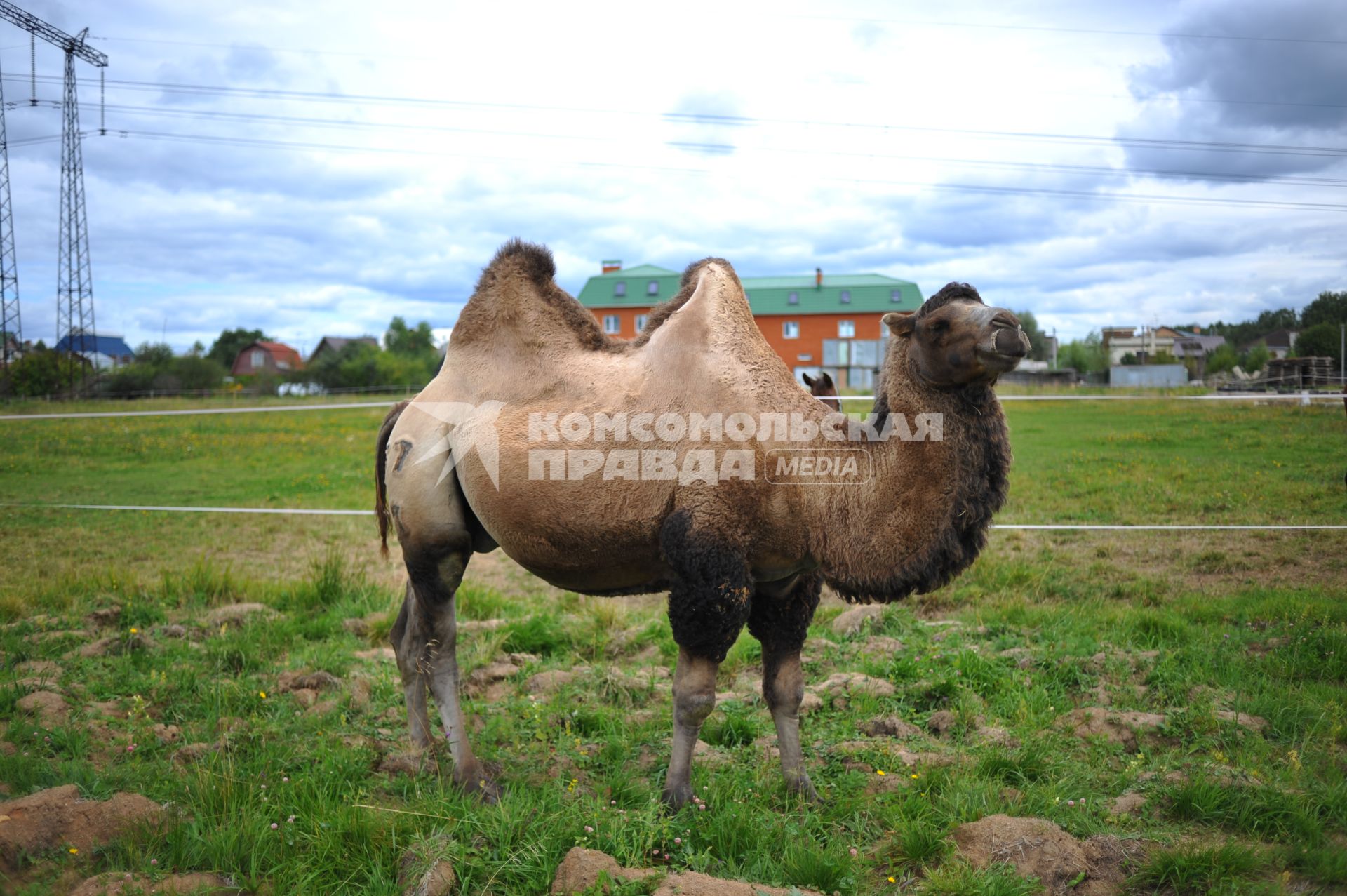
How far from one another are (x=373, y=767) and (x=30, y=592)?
16.9ft

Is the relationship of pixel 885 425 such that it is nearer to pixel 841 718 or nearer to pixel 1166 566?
pixel 841 718

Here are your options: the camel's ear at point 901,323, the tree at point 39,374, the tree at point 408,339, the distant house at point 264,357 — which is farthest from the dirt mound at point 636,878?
the distant house at point 264,357

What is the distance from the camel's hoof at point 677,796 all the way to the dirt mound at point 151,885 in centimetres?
184

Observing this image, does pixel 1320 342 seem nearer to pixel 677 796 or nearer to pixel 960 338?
pixel 960 338

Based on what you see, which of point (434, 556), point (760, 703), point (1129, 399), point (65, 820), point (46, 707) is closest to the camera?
point (65, 820)

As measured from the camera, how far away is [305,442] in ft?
54.7

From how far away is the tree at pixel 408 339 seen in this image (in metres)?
61.6

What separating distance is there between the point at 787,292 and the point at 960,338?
29900 millimetres

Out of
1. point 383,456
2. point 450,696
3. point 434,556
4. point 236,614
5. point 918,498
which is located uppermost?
point 383,456

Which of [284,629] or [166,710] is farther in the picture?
[284,629]

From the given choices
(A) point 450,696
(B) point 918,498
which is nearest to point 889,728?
(B) point 918,498

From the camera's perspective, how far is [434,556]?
176 inches

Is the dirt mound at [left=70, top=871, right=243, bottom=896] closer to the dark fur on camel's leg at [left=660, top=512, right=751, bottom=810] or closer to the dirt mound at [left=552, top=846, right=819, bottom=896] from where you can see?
the dirt mound at [left=552, top=846, right=819, bottom=896]

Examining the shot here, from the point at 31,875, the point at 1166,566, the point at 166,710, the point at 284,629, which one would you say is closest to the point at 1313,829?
the point at 1166,566
